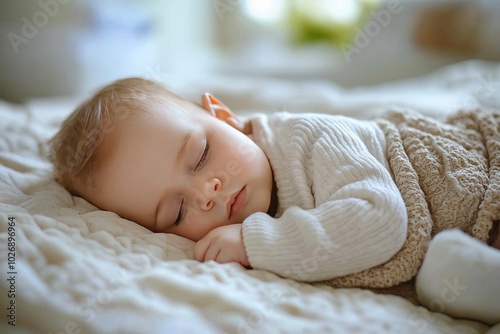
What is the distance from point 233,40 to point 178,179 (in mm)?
2474

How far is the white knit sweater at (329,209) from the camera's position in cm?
72

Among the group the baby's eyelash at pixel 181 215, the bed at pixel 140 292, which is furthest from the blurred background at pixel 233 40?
the baby's eyelash at pixel 181 215

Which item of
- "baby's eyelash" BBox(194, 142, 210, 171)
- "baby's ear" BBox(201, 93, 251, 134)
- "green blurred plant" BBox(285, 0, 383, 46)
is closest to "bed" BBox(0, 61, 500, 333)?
"baby's eyelash" BBox(194, 142, 210, 171)

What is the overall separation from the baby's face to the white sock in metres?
0.33

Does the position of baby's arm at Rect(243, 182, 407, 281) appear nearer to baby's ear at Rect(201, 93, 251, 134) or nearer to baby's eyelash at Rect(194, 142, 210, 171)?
baby's eyelash at Rect(194, 142, 210, 171)

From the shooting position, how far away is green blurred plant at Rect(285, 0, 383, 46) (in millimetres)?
2686

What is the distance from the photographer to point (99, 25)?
87.1 inches

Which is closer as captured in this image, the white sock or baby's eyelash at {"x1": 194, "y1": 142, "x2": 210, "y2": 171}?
the white sock

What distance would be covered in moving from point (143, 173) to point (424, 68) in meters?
2.13

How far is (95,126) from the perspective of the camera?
2.88 ft

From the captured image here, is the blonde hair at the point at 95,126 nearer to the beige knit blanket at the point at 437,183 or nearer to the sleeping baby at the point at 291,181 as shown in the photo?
the sleeping baby at the point at 291,181

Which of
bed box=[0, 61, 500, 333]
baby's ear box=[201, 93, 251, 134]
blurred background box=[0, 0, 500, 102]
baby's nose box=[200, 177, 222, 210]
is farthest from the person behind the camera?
blurred background box=[0, 0, 500, 102]

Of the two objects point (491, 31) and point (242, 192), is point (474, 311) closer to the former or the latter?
point (242, 192)

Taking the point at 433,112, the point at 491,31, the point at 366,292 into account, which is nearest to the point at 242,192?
the point at 366,292
